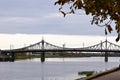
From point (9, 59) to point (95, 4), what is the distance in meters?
169

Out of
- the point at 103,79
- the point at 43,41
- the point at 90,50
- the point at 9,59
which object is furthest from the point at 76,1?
the point at 9,59

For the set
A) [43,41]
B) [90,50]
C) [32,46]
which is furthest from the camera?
[43,41]

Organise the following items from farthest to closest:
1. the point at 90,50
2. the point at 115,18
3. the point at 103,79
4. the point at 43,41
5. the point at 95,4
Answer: the point at 43,41 → the point at 90,50 → the point at 103,79 → the point at 115,18 → the point at 95,4

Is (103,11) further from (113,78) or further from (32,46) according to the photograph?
(32,46)

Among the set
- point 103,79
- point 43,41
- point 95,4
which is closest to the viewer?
point 95,4

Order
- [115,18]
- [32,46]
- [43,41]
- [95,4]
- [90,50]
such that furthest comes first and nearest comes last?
[43,41] < [32,46] < [90,50] < [115,18] < [95,4]

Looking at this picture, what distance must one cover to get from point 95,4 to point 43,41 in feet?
518

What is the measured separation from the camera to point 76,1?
968 centimetres

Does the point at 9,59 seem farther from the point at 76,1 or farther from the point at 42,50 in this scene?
the point at 76,1

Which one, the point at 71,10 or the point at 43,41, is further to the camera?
the point at 43,41

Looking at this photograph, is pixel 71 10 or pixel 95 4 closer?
pixel 95 4

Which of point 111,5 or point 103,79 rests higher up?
point 111,5

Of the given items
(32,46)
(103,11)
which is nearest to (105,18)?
(103,11)

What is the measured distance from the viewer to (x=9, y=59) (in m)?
177
